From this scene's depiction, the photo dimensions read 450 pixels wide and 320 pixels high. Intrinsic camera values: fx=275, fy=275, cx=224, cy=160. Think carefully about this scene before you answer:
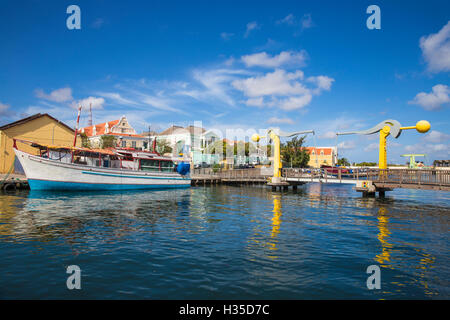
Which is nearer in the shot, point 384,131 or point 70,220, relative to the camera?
point 70,220

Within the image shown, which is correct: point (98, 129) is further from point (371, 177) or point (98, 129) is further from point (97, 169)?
point (371, 177)

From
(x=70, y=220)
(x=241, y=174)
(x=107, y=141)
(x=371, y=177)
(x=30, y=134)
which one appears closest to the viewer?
(x=70, y=220)

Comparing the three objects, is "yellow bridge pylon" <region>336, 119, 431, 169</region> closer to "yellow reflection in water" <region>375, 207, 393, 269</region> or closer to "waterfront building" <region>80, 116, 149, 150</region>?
"yellow reflection in water" <region>375, 207, 393, 269</region>

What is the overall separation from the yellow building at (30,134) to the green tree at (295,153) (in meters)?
51.6

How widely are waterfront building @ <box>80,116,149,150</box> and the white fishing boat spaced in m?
36.9

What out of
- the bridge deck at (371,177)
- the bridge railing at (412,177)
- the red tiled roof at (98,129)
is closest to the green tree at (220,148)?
the bridge deck at (371,177)

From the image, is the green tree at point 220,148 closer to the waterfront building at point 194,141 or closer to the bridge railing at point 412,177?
the waterfront building at point 194,141

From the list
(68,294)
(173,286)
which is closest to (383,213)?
(173,286)

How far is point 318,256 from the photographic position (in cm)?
1016

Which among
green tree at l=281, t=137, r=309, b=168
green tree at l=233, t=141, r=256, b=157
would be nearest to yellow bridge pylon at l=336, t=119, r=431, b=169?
green tree at l=281, t=137, r=309, b=168

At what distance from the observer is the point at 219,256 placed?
32.9 ft

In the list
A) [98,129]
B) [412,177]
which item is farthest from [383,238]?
[98,129]

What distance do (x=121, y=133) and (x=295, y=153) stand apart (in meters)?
50.4
